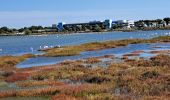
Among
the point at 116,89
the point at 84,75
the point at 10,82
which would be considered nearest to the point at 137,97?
the point at 116,89

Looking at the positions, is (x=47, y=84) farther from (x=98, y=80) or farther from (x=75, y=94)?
(x=75, y=94)

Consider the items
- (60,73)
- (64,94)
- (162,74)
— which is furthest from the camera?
(60,73)

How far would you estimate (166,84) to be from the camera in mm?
28844

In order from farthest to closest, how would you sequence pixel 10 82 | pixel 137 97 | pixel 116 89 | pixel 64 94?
pixel 10 82 < pixel 116 89 < pixel 64 94 < pixel 137 97

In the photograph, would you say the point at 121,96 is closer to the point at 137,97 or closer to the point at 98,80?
the point at 137,97

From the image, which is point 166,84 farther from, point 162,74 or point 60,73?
point 60,73

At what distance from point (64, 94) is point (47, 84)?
7.15 m

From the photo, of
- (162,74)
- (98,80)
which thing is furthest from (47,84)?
(162,74)

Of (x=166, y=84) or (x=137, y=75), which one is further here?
(x=137, y=75)

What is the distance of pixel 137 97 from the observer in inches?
1003

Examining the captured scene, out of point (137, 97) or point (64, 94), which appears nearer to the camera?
point (137, 97)

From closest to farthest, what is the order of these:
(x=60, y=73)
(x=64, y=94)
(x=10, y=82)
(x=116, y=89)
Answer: (x=64, y=94), (x=116, y=89), (x=10, y=82), (x=60, y=73)

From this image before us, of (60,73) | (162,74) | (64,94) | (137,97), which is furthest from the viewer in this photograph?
(60,73)

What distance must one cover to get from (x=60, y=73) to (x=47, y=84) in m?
6.31
